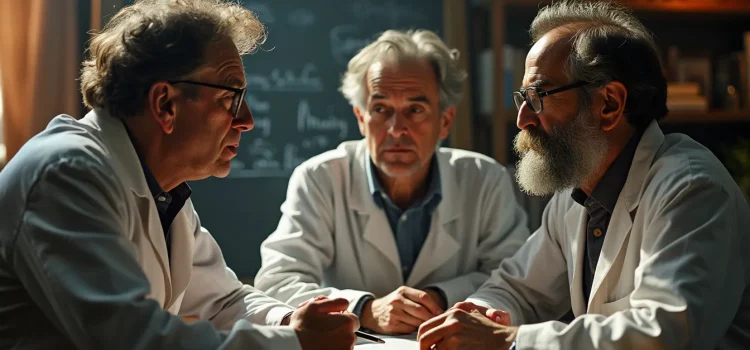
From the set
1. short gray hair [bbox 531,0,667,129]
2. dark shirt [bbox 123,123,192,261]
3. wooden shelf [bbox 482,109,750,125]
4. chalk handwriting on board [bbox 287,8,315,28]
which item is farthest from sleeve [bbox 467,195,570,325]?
chalk handwriting on board [bbox 287,8,315,28]

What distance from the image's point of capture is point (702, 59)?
3762mm

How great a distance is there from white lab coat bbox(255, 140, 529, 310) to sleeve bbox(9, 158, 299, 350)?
1.00m

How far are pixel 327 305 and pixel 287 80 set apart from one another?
210cm

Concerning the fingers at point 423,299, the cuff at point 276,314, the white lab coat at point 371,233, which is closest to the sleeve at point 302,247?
the white lab coat at point 371,233

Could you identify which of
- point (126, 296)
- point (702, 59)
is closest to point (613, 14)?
point (126, 296)

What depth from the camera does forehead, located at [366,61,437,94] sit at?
253 cm

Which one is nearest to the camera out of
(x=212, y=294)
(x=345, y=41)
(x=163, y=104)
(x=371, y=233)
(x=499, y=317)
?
(x=163, y=104)

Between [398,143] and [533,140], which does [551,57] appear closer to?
[533,140]

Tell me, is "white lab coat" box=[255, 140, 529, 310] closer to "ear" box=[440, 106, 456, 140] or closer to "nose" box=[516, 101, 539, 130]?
"ear" box=[440, 106, 456, 140]

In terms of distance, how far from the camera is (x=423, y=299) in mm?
2002

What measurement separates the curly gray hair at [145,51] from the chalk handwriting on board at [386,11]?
1.93 metres

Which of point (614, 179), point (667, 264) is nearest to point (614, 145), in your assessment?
point (614, 179)

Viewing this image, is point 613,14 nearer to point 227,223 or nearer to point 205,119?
point 205,119

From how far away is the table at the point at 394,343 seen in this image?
1.70 m
